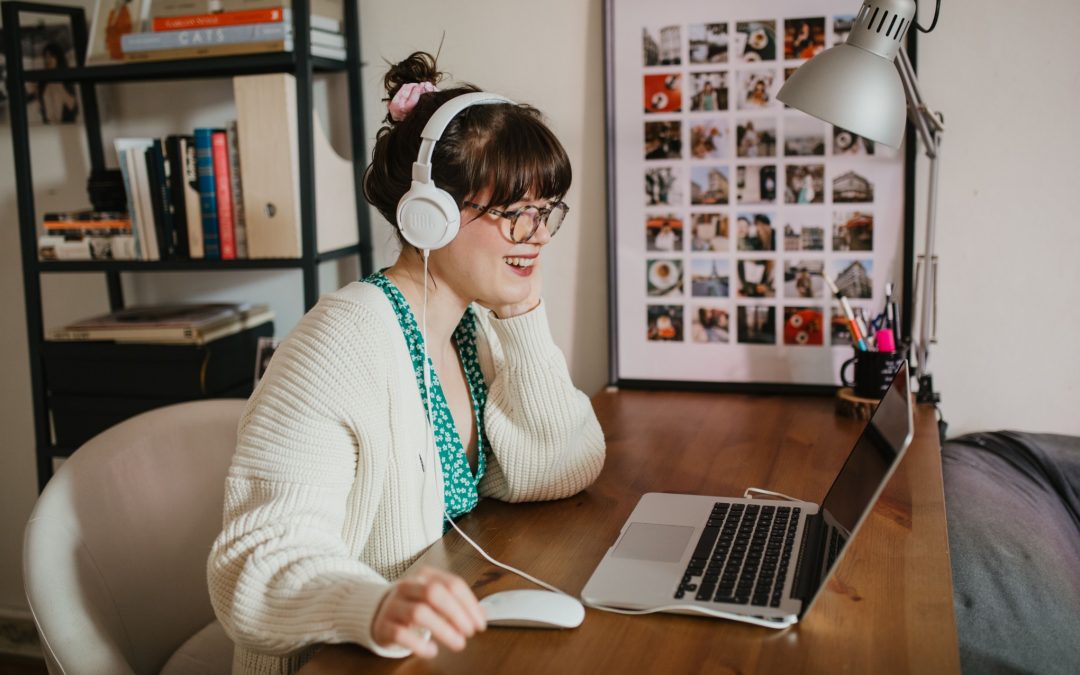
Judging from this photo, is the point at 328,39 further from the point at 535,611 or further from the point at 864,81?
the point at 535,611

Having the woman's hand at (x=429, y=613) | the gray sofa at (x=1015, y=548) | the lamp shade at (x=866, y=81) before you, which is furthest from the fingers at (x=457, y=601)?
the lamp shade at (x=866, y=81)

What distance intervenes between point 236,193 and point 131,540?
31.6 inches

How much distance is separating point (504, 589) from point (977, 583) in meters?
0.63

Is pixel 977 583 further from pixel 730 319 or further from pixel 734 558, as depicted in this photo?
pixel 730 319

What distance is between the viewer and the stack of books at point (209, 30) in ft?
5.69

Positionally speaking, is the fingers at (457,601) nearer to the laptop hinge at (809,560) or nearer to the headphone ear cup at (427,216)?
the laptop hinge at (809,560)

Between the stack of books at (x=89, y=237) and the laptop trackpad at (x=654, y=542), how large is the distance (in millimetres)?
1260

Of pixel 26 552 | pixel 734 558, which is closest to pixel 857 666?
pixel 734 558

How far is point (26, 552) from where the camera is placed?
1.10m

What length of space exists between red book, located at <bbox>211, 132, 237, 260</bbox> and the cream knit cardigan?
0.79 metres

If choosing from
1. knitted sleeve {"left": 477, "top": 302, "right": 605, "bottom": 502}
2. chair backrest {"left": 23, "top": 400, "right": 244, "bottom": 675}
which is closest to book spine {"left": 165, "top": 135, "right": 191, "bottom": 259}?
chair backrest {"left": 23, "top": 400, "right": 244, "bottom": 675}

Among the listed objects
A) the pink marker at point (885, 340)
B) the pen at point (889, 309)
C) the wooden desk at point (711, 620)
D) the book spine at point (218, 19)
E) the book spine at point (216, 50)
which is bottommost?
the wooden desk at point (711, 620)

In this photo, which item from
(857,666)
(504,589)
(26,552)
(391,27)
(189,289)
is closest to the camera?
(857,666)

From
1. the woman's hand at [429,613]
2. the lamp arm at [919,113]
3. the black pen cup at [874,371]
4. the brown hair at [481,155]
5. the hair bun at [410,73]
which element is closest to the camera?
the woman's hand at [429,613]
